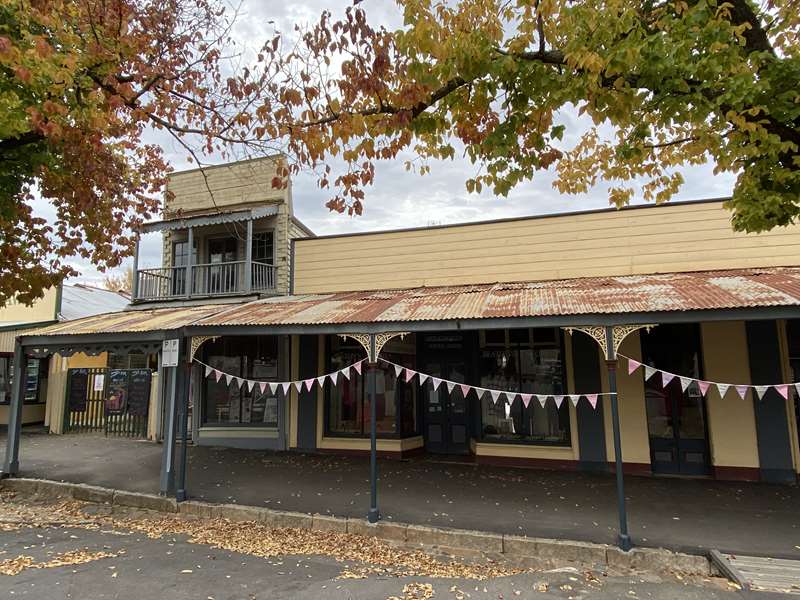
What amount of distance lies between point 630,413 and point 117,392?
13.0 meters

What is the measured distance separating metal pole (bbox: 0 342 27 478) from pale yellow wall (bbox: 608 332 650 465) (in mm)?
10914

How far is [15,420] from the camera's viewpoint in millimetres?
9633

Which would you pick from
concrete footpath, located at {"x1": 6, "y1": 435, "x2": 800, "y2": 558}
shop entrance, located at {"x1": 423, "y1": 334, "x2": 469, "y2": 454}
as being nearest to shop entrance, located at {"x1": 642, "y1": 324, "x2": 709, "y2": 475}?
concrete footpath, located at {"x1": 6, "y1": 435, "x2": 800, "y2": 558}

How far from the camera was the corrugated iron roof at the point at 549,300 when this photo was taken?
6434mm

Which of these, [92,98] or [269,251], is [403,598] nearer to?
[92,98]

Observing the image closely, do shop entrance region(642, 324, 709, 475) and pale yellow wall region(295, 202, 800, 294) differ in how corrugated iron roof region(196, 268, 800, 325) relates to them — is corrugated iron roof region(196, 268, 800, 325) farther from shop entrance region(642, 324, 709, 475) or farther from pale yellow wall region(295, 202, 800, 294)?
shop entrance region(642, 324, 709, 475)

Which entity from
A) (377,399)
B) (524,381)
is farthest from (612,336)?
(377,399)

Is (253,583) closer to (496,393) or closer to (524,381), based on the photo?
(496,393)

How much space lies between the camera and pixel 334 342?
1145 centimetres

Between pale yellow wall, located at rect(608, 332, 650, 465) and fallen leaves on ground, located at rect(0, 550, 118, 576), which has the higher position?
pale yellow wall, located at rect(608, 332, 650, 465)

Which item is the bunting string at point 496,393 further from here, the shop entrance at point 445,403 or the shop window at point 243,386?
the shop window at point 243,386

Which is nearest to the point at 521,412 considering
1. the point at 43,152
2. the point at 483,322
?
the point at 483,322

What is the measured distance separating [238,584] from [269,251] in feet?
35.4

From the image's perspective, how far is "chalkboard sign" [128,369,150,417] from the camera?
44.5 ft
